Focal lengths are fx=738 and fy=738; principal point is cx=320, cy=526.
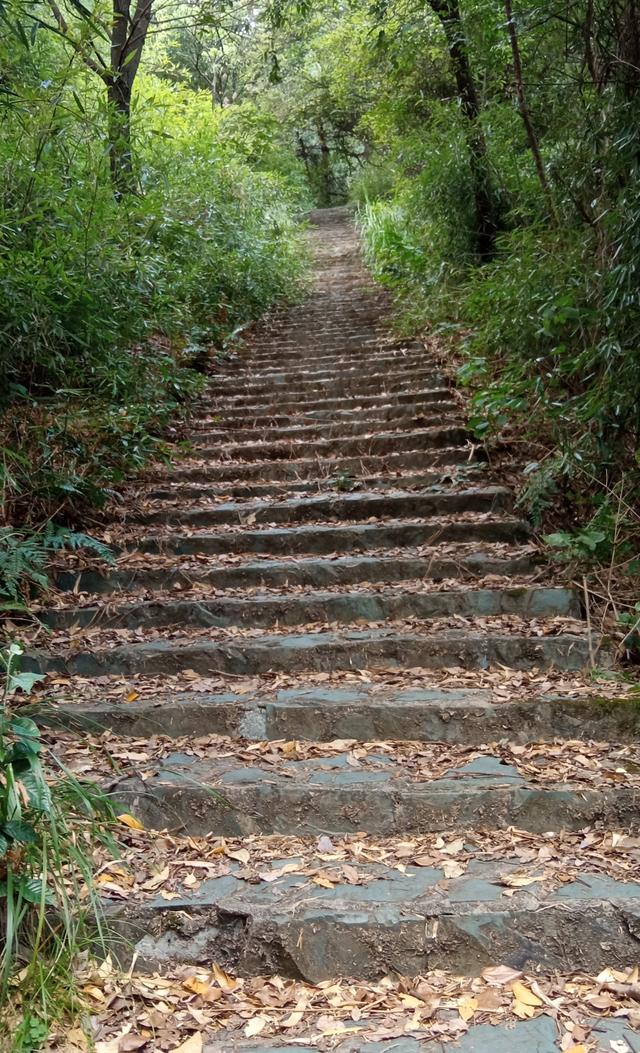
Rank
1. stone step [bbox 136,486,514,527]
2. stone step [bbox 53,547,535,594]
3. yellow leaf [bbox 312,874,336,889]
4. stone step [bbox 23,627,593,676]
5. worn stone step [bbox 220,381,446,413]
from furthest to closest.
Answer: worn stone step [bbox 220,381,446,413] → stone step [bbox 136,486,514,527] → stone step [bbox 53,547,535,594] → stone step [bbox 23,627,593,676] → yellow leaf [bbox 312,874,336,889]

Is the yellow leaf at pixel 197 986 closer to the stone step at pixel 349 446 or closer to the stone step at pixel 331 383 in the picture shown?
the stone step at pixel 349 446

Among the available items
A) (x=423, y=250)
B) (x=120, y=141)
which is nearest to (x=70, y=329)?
(x=120, y=141)

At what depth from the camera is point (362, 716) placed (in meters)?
2.64

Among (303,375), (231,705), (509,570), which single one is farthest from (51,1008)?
(303,375)

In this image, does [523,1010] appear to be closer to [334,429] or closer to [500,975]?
[500,975]

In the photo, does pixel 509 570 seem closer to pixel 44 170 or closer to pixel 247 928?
pixel 247 928

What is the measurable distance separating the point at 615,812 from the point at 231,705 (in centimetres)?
132

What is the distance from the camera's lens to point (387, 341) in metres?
7.13

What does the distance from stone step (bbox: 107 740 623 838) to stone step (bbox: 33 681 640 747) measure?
20cm

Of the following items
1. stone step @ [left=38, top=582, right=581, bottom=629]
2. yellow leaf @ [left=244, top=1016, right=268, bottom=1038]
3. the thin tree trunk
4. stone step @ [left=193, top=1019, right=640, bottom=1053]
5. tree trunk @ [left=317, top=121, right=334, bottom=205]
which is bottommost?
stone step @ [left=193, top=1019, right=640, bottom=1053]

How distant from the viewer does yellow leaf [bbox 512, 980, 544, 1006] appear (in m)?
1.70

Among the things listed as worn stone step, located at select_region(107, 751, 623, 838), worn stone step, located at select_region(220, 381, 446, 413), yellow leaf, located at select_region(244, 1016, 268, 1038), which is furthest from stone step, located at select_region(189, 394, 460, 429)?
yellow leaf, located at select_region(244, 1016, 268, 1038)

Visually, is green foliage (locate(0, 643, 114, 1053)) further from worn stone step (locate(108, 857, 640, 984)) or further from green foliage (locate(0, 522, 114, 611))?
green foliage (locate(0, 522, 114, 611))

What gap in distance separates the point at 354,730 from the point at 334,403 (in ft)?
11.5
